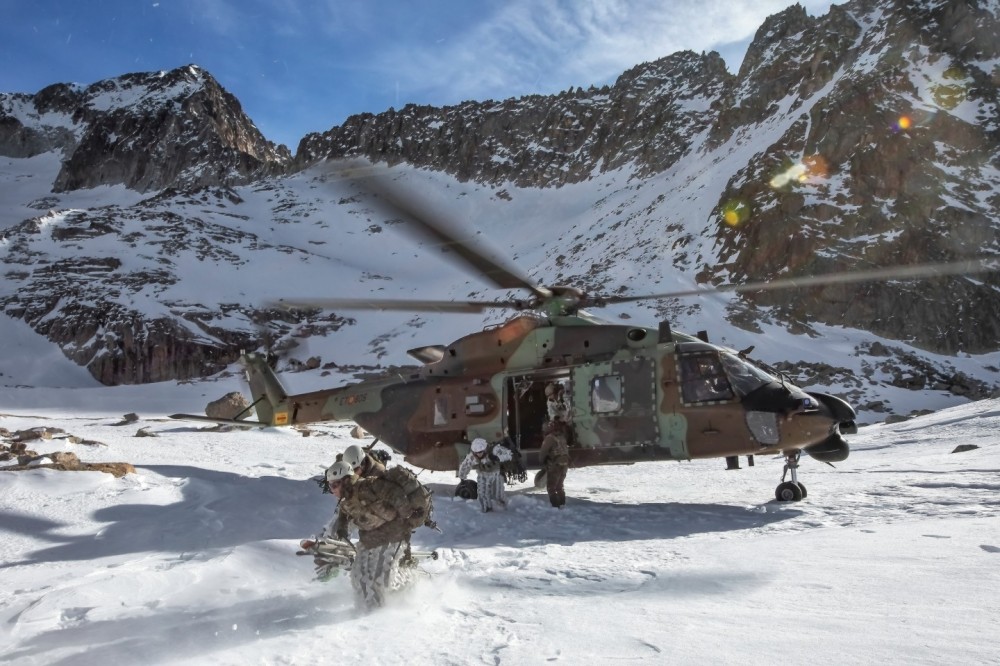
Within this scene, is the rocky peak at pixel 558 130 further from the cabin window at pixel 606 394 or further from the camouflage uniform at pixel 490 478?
the camouflage uniform at pixel 490 478

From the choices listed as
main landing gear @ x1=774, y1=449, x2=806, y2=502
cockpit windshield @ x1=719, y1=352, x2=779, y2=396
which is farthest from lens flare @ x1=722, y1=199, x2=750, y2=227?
main landing gear @ x1=774, y1=449, x2=806, y2=502

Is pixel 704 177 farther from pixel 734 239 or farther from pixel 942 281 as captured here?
pixel 942 281

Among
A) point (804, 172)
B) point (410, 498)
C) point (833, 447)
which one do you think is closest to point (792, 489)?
point (833, 447)

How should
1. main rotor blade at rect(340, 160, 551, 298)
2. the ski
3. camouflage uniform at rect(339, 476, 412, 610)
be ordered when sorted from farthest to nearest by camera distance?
1. main rotor blade at rect(340, 160, 551, 298)
2. the ski
3. camouflage uniform at rect(339, 476, 412, 610)

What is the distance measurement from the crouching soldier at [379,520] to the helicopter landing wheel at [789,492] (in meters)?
5.30

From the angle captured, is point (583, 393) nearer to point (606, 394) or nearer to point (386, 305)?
point (606, 394)

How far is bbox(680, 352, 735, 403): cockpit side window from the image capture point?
28.1 ft

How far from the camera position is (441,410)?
10.5 m

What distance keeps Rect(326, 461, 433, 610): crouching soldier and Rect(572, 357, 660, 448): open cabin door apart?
5098 millimetres

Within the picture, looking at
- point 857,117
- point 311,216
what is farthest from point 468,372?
point 311,216

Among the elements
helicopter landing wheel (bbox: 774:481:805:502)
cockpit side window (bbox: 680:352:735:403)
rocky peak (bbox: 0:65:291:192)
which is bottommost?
helicopter landing wheel (bbox: 774:481:805:502)

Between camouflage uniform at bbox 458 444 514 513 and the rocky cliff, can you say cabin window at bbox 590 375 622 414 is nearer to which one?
camouflage uniform at bbox 458 444 514 513

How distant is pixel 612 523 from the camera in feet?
24.4

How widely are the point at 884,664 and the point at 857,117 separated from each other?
4542 centimetres
